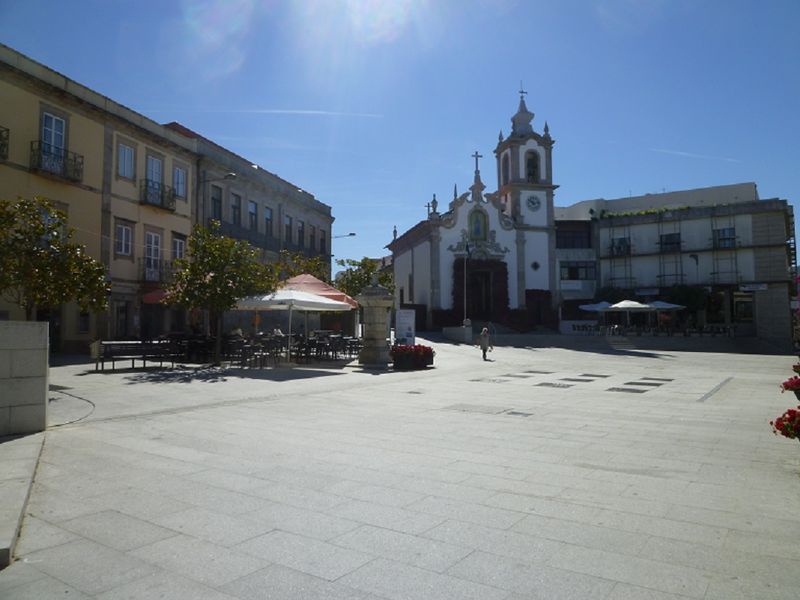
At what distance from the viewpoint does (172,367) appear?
17.8m

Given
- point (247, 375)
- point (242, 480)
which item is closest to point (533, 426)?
point (242, 480)

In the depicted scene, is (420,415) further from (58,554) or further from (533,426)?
(58,554)

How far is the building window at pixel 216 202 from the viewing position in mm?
32312

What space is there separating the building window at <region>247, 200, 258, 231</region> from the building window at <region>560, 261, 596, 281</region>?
1142 inches

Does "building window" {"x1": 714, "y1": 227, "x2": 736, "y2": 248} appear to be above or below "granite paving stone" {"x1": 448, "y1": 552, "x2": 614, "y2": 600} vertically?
above

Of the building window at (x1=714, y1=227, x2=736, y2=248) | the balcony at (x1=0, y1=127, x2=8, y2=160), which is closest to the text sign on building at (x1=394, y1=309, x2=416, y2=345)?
the balcony at (x1=0, y1=127, x2=8, y2=160)

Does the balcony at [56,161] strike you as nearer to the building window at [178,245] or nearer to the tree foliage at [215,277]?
the building window at [178,245]

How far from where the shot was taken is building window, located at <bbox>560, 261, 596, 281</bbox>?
52688mm

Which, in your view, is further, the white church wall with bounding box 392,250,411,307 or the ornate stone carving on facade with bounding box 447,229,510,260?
the white church wall with bounding box 392,250,411,307

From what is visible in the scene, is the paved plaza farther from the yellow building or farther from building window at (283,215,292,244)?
building window at (283,215,292,244)

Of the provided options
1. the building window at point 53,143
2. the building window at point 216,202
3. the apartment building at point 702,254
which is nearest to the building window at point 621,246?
the apartment building at point 702,254

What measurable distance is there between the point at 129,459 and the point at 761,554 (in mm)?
5908

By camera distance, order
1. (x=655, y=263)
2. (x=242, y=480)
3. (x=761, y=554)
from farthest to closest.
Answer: (x=655, y=263)
(x=242, y=480)
(x=761, y=554)

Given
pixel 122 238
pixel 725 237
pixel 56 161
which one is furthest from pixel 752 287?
pixel 56 161
